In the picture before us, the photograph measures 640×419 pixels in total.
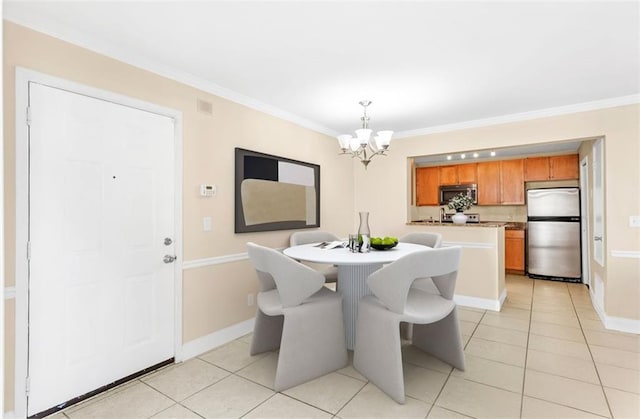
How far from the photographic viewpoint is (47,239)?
6.23ft

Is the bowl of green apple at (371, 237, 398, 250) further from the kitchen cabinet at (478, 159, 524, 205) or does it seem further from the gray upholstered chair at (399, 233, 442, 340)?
the kitchen cabinet at (478, 159, 524, 205)

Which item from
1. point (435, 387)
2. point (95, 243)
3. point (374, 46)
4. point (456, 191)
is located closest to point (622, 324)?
point (435, 387)

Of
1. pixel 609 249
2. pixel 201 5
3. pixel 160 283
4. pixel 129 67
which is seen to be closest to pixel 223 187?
pixel 160 283

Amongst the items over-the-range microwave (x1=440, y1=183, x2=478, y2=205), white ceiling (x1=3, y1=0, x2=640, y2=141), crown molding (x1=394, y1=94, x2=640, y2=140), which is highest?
white ceiling (x1=3, y1=0, x2=640, y2=141)

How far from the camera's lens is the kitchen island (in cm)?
381

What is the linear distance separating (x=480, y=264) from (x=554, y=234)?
2.29 meters

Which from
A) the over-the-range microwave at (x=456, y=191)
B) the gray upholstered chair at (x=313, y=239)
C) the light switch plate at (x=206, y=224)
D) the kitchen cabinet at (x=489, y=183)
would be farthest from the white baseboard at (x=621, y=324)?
the light switch plate at (x=206, y=224)

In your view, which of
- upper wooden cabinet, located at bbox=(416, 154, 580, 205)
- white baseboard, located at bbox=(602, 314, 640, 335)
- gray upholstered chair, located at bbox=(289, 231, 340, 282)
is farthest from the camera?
upper wooden cabinet, located at bbox=(416, 154, 580, 205)

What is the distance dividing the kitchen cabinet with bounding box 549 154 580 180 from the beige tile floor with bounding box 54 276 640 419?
3.16 m

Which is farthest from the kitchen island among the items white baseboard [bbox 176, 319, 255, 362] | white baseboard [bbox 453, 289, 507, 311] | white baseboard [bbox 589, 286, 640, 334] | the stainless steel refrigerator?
white baseboard [bbox 176, 319, 255, 362]

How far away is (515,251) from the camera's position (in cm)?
566

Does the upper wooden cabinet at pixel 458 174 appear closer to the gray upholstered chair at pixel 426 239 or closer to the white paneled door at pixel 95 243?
the gray upholstered chair at pixel 426 239

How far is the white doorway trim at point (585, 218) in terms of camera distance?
4707mm

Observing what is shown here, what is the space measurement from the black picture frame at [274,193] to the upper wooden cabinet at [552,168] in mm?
4065
